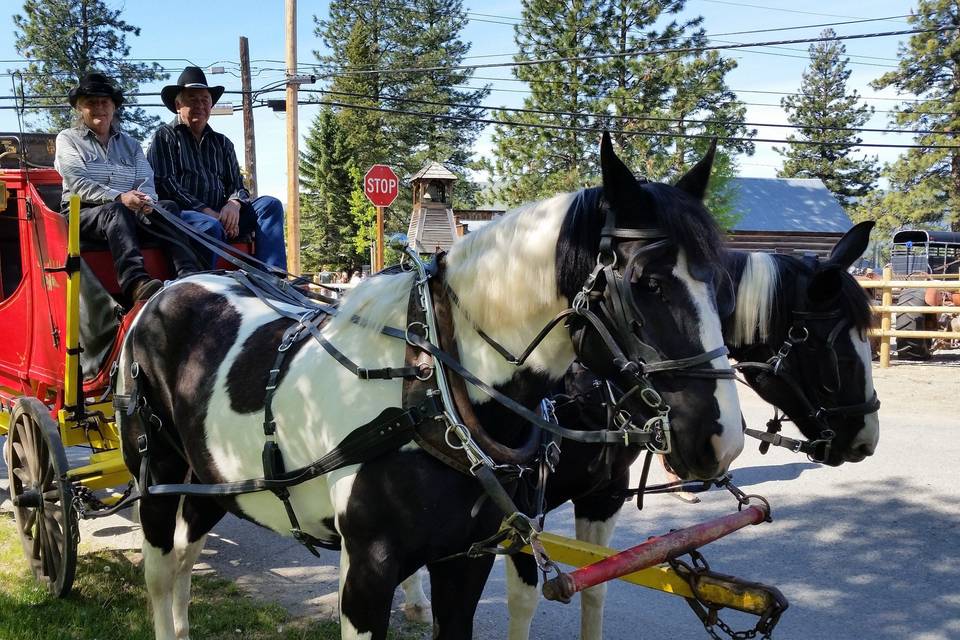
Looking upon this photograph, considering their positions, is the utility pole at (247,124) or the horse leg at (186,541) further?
the utility pole at (247,124)

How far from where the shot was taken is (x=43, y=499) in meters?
4.30

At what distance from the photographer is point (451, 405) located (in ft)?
7.60

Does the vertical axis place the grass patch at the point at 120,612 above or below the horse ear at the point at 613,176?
below

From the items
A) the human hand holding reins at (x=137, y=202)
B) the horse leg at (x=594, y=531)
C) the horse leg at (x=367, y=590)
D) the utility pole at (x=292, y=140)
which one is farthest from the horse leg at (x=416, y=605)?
the utility pole at (x=292, y=140)

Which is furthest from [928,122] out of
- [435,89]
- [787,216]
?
[435,89]

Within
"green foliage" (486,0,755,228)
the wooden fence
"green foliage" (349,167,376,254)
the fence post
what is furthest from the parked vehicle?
"green foliage" (349,167,376,254)

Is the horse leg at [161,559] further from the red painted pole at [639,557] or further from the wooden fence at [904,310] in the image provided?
the wooden fence at [904,310]

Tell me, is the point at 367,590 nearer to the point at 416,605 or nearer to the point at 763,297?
the point at 416,605

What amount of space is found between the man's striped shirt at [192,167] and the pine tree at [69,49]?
121 ft

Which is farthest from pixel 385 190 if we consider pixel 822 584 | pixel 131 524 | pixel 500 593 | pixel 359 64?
pixel 359 64

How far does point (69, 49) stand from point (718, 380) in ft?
149

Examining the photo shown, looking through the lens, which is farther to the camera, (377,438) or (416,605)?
(416,605)

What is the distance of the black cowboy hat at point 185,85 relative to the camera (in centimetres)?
457

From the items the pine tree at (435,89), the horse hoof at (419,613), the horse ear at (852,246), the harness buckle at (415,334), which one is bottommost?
the horse hoof at (419,613)
